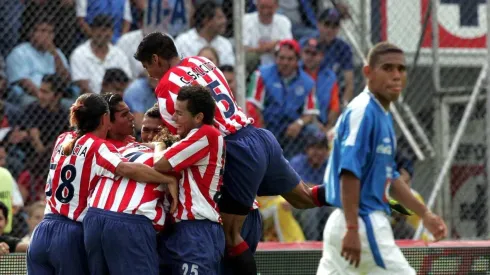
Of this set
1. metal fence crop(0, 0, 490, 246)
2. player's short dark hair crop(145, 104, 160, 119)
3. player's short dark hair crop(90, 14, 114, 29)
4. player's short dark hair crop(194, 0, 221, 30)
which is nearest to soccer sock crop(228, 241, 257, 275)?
player's short dark hair crop(145, 104, 160, 119)

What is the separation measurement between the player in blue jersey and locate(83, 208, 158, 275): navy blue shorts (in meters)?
1.12

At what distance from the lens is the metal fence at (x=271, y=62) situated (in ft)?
34.3

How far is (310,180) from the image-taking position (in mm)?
10695

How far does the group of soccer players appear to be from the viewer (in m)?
6.75

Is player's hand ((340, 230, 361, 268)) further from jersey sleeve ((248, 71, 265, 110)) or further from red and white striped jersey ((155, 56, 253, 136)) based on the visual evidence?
jersey sleeve ((248, 71, 265, 110))

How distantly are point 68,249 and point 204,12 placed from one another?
4.39 m

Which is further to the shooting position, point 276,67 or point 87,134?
point 276,67

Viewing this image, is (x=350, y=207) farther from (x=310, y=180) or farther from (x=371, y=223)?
(x=310, y=180)

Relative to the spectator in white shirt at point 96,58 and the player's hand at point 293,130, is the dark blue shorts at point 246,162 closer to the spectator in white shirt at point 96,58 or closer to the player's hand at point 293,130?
the player's hand at point 293,130

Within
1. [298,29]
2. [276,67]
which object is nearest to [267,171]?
[276,67]

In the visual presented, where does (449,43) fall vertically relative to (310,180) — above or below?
above

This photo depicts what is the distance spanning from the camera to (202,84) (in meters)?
7.06

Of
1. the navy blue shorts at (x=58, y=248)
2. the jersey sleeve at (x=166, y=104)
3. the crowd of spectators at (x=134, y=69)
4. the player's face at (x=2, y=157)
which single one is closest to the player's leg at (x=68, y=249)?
the navy blue shorts at (x=58, y=248)

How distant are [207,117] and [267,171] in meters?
0.71
